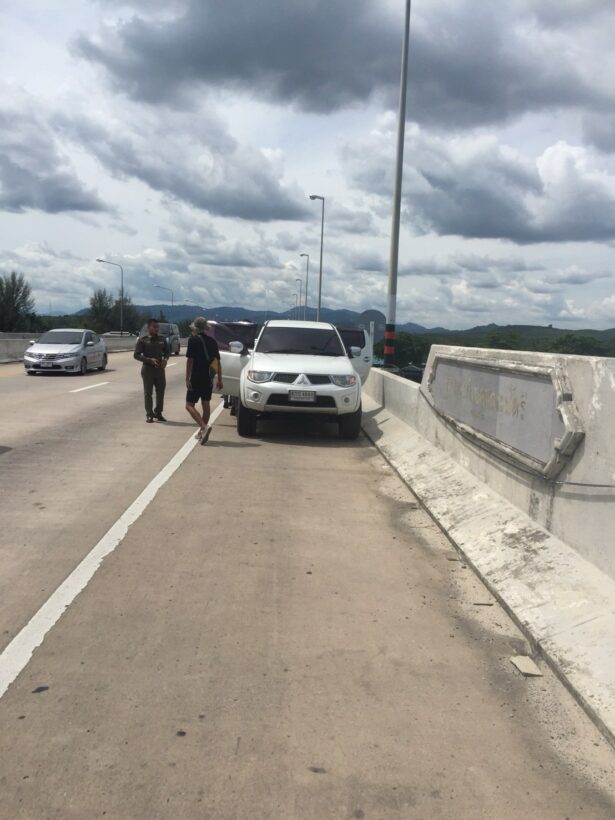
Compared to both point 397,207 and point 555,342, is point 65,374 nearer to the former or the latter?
point 397,207

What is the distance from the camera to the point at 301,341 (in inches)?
497

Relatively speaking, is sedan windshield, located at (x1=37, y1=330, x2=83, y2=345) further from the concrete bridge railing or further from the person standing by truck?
the concrete bridge railing

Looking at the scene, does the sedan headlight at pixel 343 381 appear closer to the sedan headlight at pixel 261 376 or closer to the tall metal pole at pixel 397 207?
the sedan headlight at pixel 261 376

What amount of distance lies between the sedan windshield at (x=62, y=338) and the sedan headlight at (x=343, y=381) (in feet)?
50.8

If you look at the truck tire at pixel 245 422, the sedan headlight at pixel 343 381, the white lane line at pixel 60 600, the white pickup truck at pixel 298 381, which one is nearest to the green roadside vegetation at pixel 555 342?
the sedan headlight at pixel 343 381

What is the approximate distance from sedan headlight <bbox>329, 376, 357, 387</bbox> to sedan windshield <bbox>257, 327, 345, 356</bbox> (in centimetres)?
116

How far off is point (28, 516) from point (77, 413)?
771 cm

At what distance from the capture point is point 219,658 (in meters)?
3.88

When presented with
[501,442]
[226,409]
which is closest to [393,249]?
[226,409]

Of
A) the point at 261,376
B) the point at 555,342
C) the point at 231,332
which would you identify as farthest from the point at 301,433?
the point at 231,332

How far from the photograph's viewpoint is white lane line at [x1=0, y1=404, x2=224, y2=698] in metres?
3.72

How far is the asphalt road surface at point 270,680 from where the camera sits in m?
2.80

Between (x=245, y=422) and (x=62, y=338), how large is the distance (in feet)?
49.1

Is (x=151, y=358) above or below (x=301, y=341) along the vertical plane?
below
